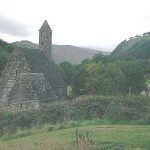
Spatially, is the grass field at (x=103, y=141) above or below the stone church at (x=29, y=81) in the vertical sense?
below

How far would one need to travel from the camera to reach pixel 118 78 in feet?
161

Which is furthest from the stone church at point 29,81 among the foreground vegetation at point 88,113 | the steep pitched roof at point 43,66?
the foreground vegetation at point 88,113

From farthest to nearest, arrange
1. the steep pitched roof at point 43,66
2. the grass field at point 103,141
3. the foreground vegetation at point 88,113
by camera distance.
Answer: the steep pitched roof at point 43,66
the foreground vegetation at point 88,113
the grass field at point 103,141

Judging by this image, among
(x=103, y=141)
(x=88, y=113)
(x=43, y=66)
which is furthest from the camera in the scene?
(x=43, y=66)

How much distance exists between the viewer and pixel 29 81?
4309cm

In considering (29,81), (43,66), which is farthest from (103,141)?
(43,66)

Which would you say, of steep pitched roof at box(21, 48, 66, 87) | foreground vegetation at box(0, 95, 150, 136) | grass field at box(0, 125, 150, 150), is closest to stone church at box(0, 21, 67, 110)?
steep pitched roof at box(21, 48, 66, 87)

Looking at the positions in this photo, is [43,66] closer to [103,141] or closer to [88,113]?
[88,113]

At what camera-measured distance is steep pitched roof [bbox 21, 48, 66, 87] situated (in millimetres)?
44750

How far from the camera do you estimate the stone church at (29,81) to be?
42.6 metres

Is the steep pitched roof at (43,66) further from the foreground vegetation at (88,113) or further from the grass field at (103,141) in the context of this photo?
the grass field at (103,141)

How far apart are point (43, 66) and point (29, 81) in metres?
3.88

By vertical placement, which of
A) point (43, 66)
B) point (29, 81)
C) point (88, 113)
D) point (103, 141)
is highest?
point (43, 66)

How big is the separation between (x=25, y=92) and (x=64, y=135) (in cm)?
2387
